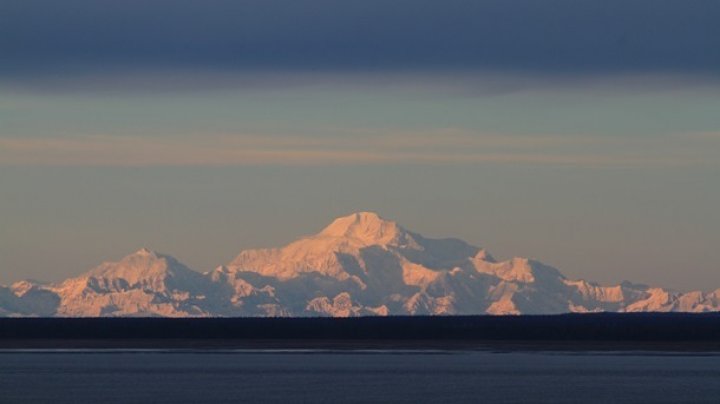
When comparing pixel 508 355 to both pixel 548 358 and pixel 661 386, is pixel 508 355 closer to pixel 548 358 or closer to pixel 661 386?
pixel 548 358

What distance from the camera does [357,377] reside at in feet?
417

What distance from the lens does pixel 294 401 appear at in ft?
351

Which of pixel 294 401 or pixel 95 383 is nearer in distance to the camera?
pixel 294 401

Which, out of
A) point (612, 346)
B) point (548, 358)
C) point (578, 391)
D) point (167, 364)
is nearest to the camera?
point (578, 391)

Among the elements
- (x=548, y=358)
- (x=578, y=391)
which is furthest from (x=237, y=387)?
(x=548, y=358)

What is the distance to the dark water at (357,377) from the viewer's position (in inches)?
4331

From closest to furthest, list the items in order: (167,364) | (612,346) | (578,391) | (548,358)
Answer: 1. (578,391)
2. (167,364)
3. (548,358)
4. (612,346)

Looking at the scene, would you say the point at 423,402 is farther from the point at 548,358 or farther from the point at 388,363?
the point at 548,358

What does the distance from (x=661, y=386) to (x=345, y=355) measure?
47.3 meters

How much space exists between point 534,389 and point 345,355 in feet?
157

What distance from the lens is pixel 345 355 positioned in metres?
163

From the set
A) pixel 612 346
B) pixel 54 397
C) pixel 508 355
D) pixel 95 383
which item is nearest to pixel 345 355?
pixel 508 355

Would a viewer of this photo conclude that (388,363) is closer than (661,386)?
No

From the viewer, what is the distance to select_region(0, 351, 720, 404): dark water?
110 m
